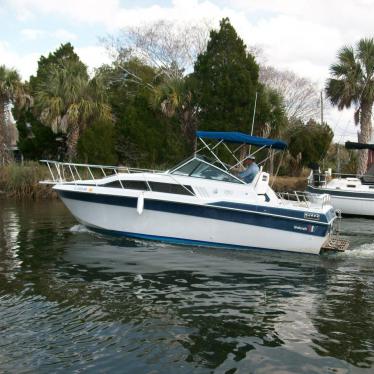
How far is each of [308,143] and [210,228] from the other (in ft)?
90.1

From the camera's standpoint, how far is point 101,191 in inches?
495

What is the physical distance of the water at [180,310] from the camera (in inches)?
235

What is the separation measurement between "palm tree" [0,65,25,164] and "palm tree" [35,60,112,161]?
1.35 metres

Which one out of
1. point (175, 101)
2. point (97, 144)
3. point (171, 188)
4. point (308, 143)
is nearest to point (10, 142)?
point (97, 144)

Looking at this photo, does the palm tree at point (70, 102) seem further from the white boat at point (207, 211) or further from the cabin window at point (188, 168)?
the cabin window at point (188, 168)

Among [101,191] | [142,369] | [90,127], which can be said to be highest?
[90,127]

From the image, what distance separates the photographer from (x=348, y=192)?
71.1 feet

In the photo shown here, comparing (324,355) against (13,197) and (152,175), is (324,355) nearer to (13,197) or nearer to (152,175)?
(152,175)

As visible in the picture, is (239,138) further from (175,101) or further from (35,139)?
(35,139)

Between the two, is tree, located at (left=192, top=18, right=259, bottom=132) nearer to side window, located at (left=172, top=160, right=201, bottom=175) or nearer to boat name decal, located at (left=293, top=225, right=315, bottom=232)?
side window, located at (left=172, top=160, right=201, bottom=175)

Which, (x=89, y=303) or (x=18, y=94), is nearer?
(x=89, y=303)

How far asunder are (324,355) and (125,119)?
85.5 ft

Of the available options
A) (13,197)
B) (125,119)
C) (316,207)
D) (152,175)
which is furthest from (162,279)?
(125,119)

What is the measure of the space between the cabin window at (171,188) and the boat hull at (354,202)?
1142cm
